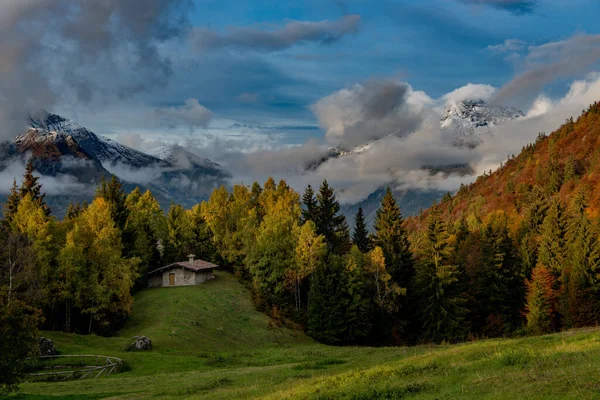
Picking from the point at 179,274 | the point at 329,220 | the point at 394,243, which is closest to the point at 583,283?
the point at 394,243

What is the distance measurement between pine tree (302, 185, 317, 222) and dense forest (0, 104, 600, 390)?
0.20m

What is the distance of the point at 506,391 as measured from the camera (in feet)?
48.4

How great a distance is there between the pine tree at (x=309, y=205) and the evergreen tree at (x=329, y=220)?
72cm

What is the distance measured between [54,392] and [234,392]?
45.2 feet

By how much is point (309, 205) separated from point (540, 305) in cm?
4273

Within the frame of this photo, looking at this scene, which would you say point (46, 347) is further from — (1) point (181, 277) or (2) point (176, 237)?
(2) point (176, 237)

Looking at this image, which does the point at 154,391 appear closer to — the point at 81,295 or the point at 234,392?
the point at 234,392

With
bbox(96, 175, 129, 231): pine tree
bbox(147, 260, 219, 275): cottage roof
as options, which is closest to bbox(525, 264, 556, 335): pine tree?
bbox(147, 260, 219, 275): cottage roof

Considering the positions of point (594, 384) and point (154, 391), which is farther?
point (154, 391)

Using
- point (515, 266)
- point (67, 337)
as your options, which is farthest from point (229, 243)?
point (515, 266)

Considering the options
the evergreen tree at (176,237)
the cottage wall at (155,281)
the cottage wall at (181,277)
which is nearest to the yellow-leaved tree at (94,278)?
the cottage wall at (181,277)

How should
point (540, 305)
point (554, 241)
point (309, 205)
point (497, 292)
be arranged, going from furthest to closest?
point (309, 205) → point (554, 241) → point (497, 292) → point (540, 305)

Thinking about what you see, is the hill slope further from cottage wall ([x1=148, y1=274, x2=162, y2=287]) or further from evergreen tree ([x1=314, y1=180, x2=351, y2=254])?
evergreen tree ([x1=314, y1=180, x2=351, y2=254])

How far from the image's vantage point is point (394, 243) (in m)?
83.8
